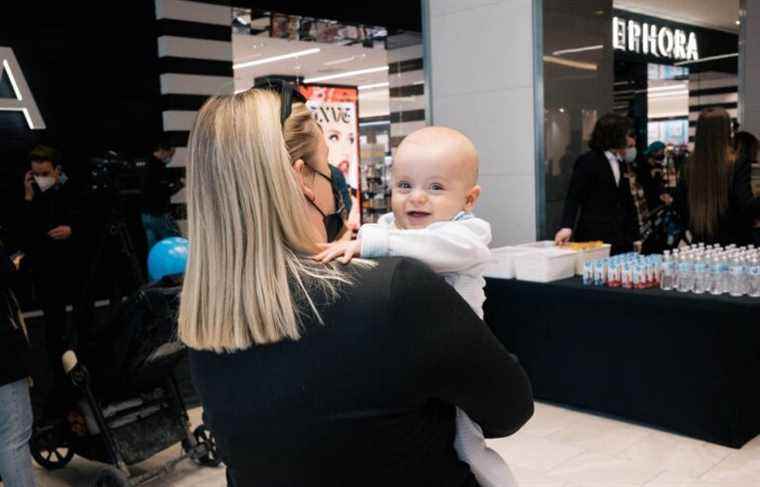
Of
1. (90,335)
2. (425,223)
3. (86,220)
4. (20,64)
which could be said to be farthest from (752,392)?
(20,64)

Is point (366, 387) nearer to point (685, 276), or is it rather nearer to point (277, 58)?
point (685, 276)

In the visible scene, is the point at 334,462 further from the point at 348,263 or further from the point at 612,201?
the point at 612,201

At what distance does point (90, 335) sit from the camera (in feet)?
10.7

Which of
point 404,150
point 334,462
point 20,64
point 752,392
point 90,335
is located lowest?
point 752,392

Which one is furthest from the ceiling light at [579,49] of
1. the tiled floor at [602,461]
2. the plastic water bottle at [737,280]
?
the tiled floor at [602,461]

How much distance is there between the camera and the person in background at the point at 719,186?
13.9 feet

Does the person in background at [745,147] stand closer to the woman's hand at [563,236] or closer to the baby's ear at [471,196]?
the woman's hand at [563,236]

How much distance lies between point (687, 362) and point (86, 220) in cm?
446

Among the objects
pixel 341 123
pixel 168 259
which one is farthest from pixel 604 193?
pixel 341 123

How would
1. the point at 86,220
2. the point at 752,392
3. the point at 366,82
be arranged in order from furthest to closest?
1. the point at 366,82
2. the point at 86,220
3. the point at 752,392

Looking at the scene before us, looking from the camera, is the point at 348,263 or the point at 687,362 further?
the point at 687,362

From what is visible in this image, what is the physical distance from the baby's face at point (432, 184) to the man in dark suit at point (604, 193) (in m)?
3.09

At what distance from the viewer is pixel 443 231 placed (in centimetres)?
121

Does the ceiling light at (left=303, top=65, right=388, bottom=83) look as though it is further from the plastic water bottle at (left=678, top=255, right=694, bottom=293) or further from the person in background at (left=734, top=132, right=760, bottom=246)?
the plastic water bottle at (left=678, top=255, right=694, bottom=293)
